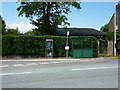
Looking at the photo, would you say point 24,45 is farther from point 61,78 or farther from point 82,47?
point 61,78

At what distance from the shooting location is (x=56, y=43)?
21531mm

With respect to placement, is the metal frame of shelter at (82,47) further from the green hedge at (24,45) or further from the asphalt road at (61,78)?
the asphalt road at (61,78)

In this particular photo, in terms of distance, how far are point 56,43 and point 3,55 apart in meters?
5.87

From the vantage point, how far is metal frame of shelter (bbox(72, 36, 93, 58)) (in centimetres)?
2097

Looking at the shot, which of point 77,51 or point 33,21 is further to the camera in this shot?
point 33,21

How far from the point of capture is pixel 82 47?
69.9 ft

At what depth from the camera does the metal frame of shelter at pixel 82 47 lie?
20969 mm

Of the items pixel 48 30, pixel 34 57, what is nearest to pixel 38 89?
pixel 34 57

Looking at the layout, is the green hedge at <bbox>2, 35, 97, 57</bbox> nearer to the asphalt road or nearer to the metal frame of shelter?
the metal frame of shelter

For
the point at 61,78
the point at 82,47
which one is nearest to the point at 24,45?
the point at 82,47

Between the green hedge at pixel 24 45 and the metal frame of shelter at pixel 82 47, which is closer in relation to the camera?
the green hedge at pixel 24 45

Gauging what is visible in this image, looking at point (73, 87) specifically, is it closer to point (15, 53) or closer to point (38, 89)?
point (38, 89)

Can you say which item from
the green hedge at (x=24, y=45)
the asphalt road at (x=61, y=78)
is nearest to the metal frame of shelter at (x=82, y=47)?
the green hedge at (x=24, y=45)

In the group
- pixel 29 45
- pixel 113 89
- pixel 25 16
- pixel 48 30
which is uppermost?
pixel 25 16
